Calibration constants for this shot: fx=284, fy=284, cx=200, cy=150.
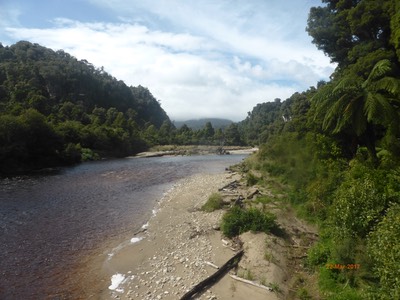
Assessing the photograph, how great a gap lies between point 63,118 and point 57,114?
186 centimetres

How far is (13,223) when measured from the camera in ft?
59.8

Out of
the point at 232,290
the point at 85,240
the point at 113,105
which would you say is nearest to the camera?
the point at 232,290

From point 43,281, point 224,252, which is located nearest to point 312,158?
point 224,252

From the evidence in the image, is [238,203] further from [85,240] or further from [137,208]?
[85,240]

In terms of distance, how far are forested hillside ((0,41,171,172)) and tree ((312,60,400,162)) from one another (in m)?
43.2

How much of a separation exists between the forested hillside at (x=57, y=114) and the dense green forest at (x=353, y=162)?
37988 millimetres

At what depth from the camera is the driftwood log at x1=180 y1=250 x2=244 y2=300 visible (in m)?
10.2

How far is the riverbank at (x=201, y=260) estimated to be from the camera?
1041 centimetres

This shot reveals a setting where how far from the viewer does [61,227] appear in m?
17.7

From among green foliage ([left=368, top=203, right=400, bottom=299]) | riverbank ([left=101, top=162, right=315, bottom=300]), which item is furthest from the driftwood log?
green foliage ([left=368, top=203, right=400, bottom=299])

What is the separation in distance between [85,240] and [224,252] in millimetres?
7854

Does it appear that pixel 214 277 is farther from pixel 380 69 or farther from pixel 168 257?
pixel 380 69

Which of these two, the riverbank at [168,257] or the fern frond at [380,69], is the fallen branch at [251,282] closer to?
the riverbank at [168,257]
